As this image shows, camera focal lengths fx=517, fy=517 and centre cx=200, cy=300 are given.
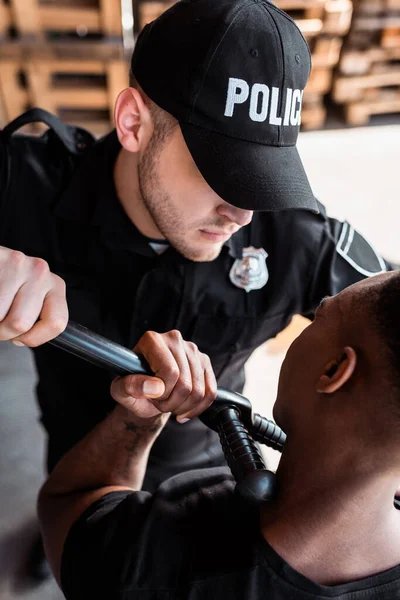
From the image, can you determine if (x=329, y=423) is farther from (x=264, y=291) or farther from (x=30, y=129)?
(x=30, y=129)

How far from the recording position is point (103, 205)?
1.12 metres

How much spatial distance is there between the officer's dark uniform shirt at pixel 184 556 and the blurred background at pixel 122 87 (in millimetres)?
916

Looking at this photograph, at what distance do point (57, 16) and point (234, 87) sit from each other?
1.83 m

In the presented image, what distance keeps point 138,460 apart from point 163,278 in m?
0.38

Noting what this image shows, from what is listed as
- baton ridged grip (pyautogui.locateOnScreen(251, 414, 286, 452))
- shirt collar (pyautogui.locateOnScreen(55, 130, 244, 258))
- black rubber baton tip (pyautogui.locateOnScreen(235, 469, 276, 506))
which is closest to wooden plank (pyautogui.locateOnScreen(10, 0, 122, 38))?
shirt collar (pyautogui.locateOnScreen(55, 130, 244, 258))

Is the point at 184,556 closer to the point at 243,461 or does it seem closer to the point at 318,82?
the point at 243,461

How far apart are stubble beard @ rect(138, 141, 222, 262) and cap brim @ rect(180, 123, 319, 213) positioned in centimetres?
11

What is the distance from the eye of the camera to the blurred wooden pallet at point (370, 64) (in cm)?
279

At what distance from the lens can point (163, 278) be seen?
1.11 metres

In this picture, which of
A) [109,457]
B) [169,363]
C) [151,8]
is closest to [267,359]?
[109,457]

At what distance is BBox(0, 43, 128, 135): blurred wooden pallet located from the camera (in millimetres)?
2441

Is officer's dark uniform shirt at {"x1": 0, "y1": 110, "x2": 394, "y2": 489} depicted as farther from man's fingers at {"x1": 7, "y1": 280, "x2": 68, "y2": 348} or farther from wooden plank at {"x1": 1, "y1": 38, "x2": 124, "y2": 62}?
wooden plank at {"x1": 1, "y1": 38, "x2": 124, "y2": 62}

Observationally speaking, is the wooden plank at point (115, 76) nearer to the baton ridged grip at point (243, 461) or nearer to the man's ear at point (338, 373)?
the baton ridged grip at point (243, 461)

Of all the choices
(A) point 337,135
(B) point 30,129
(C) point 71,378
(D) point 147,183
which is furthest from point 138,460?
(A) point 337,135
